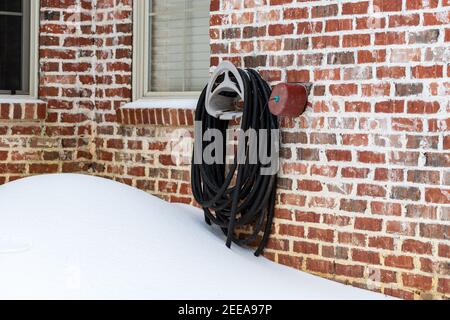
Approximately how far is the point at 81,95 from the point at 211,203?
70.0 inches

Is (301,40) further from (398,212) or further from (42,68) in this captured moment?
(42,68)

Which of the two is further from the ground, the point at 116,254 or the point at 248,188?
the point at 248,188

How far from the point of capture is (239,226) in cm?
538

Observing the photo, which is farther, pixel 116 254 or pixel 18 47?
pixel 18 47

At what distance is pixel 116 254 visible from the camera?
4539 millimetres

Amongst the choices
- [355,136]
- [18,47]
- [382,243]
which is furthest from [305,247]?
[18,47]

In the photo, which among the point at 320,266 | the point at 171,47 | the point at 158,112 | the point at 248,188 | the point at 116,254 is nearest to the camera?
the point at 116,254

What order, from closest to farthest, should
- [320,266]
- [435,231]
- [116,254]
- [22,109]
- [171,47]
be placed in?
1. [435,231]
2. [116,254]
3. [320,266]
4. [171,47]
5. [22,109]

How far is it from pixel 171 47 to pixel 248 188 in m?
1.48

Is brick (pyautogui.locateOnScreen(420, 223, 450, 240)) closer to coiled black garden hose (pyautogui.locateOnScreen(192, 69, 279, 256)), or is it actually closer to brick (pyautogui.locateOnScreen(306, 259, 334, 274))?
brick (pyautogui.locateOnScreen(306, 259, 334, 274))

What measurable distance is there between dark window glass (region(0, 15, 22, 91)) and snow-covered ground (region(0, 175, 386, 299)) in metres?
1.35

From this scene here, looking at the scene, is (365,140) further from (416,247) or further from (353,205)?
(416,247)

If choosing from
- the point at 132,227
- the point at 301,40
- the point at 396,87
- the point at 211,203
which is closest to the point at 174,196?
the point at 211,203
